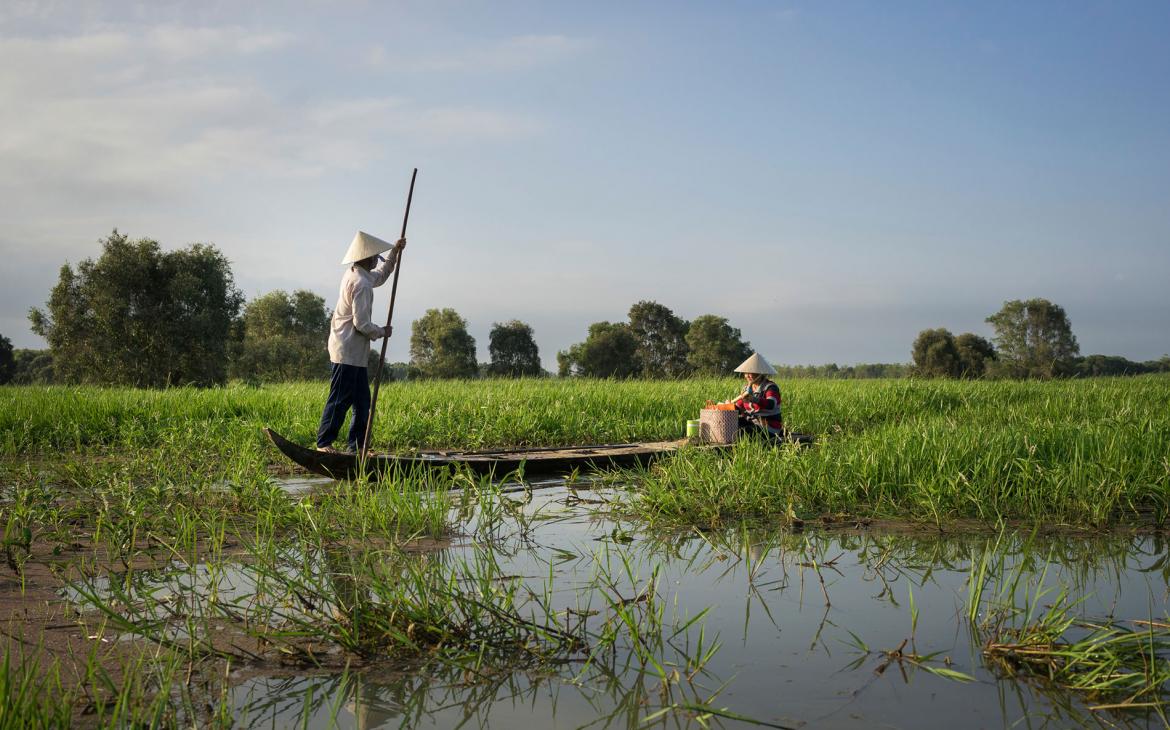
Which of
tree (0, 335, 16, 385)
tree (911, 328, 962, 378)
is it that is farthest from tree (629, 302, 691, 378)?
tree (0, 335, 16, 385)

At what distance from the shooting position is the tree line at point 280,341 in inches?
1481

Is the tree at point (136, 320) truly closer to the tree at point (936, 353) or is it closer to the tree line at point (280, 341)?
the tree line at point (280, 341)

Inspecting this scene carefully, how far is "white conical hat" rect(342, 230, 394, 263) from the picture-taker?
9.51m

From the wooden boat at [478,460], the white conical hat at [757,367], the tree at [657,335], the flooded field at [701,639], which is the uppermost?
the tree at [657,335]

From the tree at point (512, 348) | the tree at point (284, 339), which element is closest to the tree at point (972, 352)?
the tree at point (512, 348)

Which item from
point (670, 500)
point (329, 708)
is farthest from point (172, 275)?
point (329, 708)

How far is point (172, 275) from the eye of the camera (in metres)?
39.0

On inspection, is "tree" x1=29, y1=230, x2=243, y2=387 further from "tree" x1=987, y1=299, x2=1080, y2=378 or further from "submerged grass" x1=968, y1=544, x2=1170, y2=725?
"tree" x1=987, y1=299, x2=1080, y2=378

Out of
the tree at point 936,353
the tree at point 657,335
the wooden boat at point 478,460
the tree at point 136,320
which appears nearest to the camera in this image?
the wooden boat at point 478,460

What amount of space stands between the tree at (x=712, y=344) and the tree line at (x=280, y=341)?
0.36 feet

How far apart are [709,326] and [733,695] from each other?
66616mm

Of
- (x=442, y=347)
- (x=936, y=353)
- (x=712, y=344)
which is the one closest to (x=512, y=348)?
(x=442, y=347)

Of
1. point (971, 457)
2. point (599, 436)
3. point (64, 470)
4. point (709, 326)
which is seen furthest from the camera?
point (709, 326)

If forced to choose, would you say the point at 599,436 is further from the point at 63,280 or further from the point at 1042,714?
the point at 63,280
